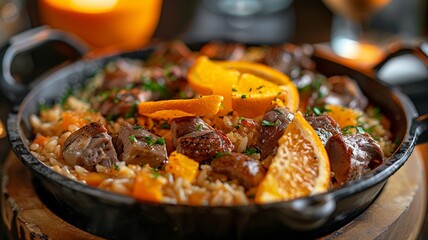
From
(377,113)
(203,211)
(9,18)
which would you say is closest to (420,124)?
(377,113)

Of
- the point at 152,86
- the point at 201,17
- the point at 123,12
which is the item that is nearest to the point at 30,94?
the point at 152,86

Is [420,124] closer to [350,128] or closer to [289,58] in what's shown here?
[350,128]

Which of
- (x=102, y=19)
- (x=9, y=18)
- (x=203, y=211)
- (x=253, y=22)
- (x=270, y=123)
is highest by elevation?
(x=270, y=123)

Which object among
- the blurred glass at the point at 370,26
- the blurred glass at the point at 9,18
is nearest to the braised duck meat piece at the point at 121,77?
the blurred glass at the point at 9,18

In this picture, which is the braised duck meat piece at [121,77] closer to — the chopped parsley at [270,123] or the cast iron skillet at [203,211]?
the cast iron skillet at [203,211]

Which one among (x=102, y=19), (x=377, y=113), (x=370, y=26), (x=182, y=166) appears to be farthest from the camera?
(x=370, y=26)

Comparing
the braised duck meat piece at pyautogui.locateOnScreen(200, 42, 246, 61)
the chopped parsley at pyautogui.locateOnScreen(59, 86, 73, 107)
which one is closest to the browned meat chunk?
the braised duck meat piece at pyautogui.locateOnScreen(200, 42, 246, 61)

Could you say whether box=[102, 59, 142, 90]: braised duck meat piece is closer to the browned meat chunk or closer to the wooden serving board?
the browned meat chunk
